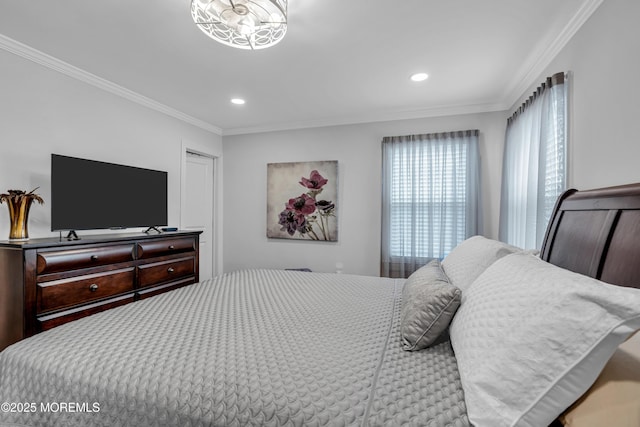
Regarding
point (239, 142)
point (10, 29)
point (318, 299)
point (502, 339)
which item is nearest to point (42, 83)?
point (10, 29)

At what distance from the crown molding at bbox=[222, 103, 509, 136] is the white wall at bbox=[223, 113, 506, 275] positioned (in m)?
0.06

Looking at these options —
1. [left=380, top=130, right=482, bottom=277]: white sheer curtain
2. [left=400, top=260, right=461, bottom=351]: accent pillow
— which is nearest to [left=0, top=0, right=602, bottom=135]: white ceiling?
[left=380, top=130, right=482, bottom=277]: white sheer curtain

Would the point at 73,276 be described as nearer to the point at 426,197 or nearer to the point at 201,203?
the point at 201,203

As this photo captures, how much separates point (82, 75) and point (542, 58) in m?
3.98

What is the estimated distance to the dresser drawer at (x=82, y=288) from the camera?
2.00 metres

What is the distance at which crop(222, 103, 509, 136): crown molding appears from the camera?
3.37 meters

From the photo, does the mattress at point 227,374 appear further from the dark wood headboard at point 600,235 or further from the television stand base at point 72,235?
the television stand base at point 72,235

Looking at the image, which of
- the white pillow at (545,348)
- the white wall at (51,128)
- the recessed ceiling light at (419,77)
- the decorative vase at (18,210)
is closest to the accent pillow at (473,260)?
the white pillow at (545,348)

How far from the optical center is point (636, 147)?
1.32 metres

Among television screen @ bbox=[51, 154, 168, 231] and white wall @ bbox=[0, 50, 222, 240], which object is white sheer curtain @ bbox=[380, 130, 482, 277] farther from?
white wall @ bbox=[0, 50, 222, 240]

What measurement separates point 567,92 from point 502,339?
6.54 feet

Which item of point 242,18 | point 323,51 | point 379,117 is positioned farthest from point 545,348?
point 379,117

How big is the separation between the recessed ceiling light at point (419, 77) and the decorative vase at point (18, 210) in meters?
3.33

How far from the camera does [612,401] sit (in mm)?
648
